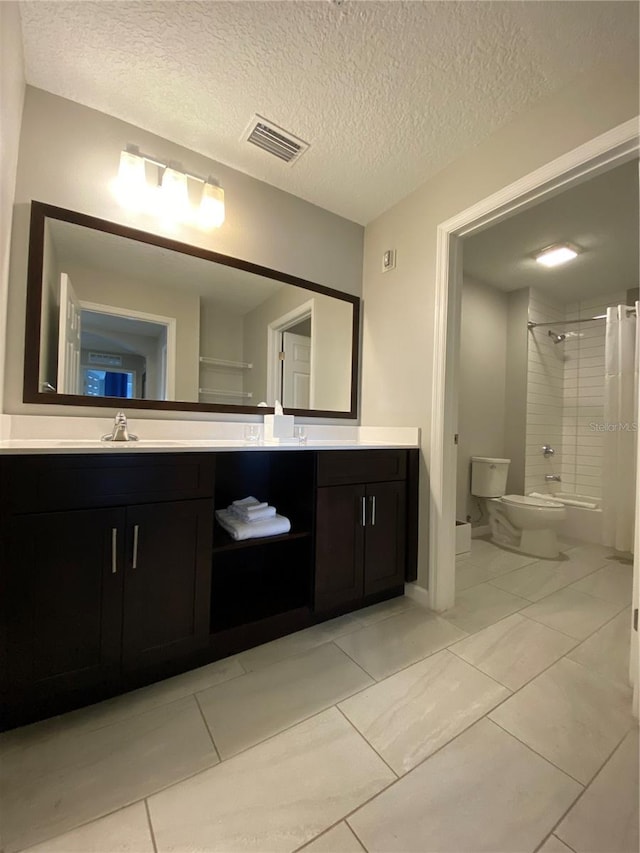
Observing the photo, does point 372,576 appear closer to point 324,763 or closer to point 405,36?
point 324,763

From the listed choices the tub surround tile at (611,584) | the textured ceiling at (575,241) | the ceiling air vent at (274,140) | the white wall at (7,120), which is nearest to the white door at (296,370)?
the ceiling air vent at (274,140)

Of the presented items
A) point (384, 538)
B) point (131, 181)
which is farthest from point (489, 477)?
point (131, 181)

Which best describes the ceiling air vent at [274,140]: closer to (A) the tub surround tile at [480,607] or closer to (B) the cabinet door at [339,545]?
(B) the cabinet door at [339,545]

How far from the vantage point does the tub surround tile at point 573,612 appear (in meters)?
1.64

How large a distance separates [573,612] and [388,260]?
228cm

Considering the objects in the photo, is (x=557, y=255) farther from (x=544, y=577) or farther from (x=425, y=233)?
(x=544, y=577)

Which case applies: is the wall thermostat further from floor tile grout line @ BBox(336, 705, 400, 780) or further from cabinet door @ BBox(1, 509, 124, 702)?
floor tile grout line @ BBox(336, 705, 400, 780)

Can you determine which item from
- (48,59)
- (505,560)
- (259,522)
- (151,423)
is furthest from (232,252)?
(505,560)

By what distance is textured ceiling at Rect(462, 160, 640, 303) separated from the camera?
6.54 feet

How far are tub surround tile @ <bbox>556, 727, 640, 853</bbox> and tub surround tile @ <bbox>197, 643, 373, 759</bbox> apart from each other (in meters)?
0.63

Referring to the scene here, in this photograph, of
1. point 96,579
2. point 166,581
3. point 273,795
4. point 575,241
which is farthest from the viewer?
point 575,241

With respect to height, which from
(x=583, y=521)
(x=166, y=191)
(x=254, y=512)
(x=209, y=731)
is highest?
(x=166, y=191)

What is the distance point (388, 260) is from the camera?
2.13 meters

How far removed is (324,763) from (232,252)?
7.17ft
